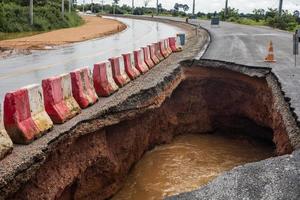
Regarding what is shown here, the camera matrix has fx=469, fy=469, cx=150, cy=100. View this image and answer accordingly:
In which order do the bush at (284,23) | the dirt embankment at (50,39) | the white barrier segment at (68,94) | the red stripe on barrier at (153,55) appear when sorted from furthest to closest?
the bush at (284,23)
the dirt embankment at (50,39)
the red stripe on barrier at (153,55)
the white barrier segment at (68,94)

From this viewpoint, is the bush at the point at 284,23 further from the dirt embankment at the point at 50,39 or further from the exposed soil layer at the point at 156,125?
the exposed soil layer at the point at 156,125

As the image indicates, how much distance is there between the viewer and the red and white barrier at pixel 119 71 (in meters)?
10.8

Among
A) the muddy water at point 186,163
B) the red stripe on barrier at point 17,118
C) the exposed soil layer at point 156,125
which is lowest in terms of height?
the muddy water at point 186,163

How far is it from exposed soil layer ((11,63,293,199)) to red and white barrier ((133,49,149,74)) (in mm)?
1046

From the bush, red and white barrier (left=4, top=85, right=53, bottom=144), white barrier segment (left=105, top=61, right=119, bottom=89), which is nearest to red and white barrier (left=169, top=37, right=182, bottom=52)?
white barrier segment (left=105, top=61, right=119, bottom=89)

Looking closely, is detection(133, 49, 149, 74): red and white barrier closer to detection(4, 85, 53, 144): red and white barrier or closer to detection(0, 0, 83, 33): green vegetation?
detection(4, 85, 53, 144): red and white barrier

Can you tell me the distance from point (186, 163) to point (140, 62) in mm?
4176

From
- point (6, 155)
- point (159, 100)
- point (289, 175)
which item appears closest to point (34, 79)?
point (159, 100)

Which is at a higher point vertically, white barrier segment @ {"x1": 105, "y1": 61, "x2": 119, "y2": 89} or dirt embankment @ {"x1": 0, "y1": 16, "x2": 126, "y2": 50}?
white barrier segment @ {"x1": 105, "y1": 61, "x2": 119, "y2": 89}

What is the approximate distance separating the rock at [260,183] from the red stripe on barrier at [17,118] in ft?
7.78

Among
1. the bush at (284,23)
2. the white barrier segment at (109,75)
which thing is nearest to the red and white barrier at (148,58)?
the white barrier segment at (109,75)

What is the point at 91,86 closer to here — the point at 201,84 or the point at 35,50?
the point at 201,84

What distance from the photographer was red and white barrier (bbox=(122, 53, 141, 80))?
1193 centimetres

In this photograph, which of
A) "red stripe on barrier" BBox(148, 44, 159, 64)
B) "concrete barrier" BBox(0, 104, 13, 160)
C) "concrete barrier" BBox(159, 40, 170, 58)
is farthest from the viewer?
"concrete barrier" BBox(159, 40, 170, 58)
